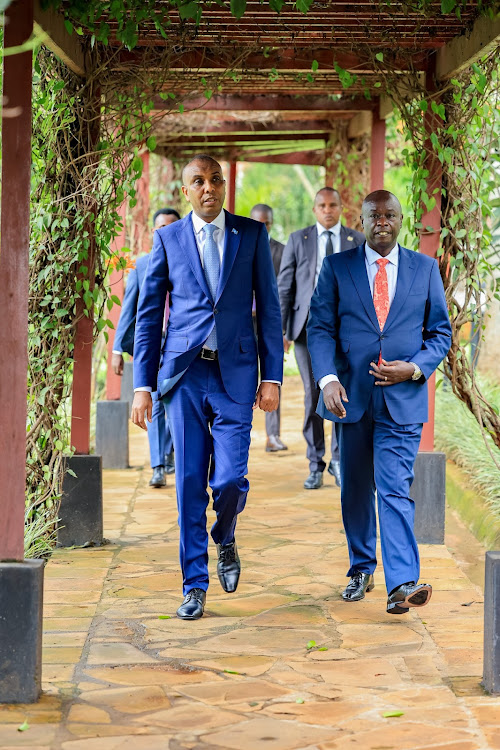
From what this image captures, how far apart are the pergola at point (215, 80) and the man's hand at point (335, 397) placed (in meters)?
1.53

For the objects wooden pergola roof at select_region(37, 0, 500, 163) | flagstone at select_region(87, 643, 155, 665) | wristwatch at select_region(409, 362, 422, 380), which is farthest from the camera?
wooden pergola roof at select_region(37, 0, 500, 163)

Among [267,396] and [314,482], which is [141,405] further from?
[314,482]

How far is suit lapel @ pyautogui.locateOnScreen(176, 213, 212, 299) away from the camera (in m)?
5.43

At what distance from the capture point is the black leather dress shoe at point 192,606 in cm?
540

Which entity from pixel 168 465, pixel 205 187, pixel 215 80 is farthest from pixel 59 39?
pixel 168 465

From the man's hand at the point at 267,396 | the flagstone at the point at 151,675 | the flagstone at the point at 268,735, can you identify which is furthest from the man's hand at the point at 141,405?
the flagstone at the point at 268,735

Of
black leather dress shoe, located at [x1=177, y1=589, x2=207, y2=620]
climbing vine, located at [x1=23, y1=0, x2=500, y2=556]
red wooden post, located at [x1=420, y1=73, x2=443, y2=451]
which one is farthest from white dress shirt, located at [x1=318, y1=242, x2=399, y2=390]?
black leather dress shoe, located at [x1=177, y1=589, x2=207, y2=620]

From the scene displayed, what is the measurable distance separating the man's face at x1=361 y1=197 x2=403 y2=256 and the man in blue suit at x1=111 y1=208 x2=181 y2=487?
2.28m

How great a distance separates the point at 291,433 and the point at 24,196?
775cm

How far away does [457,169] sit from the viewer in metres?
6.98

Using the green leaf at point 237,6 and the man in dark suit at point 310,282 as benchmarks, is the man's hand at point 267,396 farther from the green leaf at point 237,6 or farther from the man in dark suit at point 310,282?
the man in dark suit at point 310,282

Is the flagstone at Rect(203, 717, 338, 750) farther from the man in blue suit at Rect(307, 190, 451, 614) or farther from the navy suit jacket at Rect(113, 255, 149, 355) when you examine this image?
the navy suit jacket at Rect(113, 255, 149, 355)

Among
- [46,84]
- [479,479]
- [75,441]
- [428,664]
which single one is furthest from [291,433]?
[428,664]

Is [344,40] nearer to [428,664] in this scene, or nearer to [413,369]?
[413,369]
